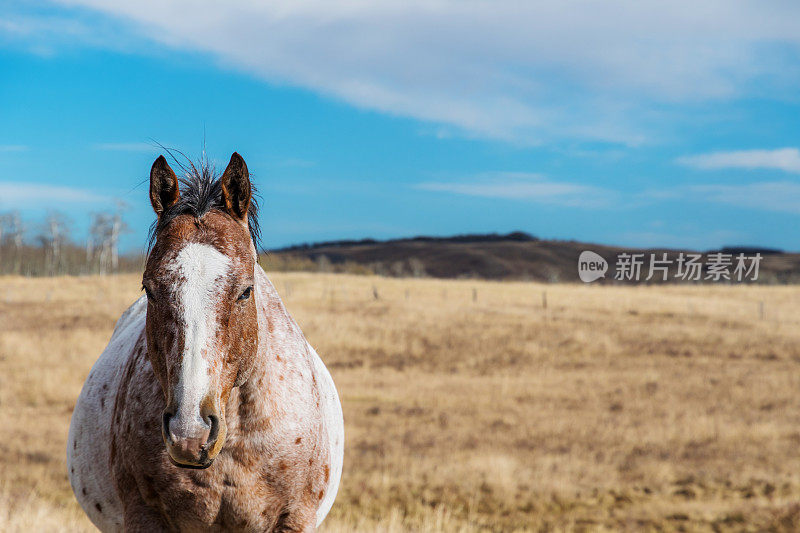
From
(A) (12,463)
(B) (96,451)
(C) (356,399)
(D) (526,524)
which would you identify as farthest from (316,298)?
(B) (96,451)

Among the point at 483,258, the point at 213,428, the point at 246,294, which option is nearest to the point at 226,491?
the point at 213,428

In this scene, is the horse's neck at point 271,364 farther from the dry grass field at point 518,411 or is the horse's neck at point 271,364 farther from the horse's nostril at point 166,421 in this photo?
the dry grass field at point 518,411

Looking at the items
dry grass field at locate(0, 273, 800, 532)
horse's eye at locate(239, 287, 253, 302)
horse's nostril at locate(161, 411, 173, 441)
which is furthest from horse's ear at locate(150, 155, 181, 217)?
dry grass field at locate(0, 273, 800, 532)

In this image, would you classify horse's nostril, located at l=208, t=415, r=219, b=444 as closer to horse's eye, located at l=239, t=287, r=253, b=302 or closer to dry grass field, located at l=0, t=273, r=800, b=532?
horse's eye, located at l=239, t=287, r=253, b=302

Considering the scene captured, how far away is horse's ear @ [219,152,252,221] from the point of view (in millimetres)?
3289

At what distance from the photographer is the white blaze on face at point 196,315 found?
2.72 m

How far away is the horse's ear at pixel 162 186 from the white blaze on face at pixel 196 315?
0.45m

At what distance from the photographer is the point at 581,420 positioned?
18.9 m

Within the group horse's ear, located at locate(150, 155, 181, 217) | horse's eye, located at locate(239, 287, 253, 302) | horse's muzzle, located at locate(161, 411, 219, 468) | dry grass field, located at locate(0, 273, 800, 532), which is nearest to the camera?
horse's muzzle, located at locate(161, 411, 219, 468)

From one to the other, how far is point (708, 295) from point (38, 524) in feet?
203

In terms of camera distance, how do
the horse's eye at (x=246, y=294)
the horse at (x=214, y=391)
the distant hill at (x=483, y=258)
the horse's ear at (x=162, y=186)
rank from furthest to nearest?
the distant hill at (x=483, y=258) < the horse's ear at (x=162, y=186) < the horse's eye at (x=246, y=294) < the horse at (x=214, y=391)

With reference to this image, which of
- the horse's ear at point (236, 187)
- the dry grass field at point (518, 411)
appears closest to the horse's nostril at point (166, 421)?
the horse's ear at point (236, 187)

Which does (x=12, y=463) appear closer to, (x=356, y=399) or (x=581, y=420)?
(x=356, y=399)

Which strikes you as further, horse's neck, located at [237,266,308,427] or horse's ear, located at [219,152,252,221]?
horse's neck, located at [237,266,308,427]
